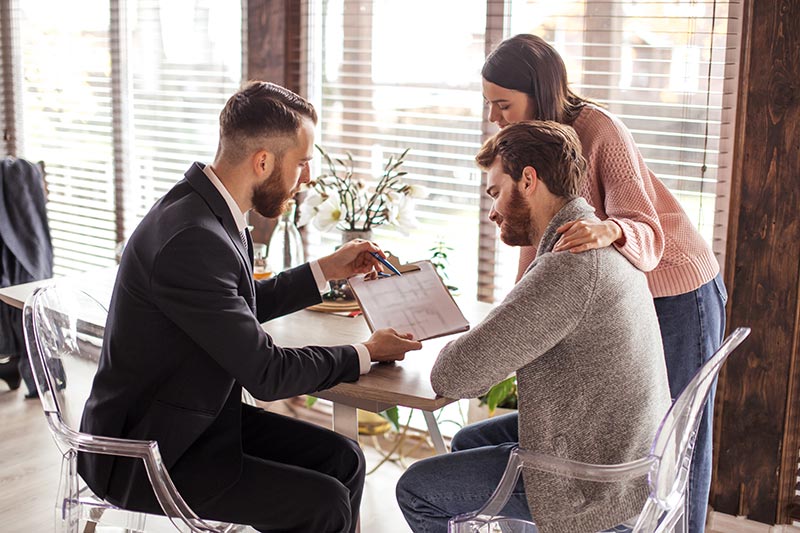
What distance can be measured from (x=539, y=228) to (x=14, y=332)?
258cm

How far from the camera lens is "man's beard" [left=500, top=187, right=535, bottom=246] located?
1855 mm

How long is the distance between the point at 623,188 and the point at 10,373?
2.74 meters

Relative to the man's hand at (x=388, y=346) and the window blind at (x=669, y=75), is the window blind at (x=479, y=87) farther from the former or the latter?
the man's hand at (x=388, y=346)

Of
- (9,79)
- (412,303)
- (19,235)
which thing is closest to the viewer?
(412,303)

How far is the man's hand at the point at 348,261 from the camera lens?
7.50 ft

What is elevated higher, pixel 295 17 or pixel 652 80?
pixel 295 17

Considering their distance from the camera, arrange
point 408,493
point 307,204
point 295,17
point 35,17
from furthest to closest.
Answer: point 35,17 → point 295,17 → point 307,204 → point 408,493

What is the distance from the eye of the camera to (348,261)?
229 centimetres

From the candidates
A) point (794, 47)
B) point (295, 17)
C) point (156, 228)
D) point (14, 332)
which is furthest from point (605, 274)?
point (14, 332)

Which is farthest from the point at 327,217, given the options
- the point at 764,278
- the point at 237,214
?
the point at 764,278

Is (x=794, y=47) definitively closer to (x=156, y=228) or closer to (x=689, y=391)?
(x=689, y=391)

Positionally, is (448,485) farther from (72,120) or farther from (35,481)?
(72,120)

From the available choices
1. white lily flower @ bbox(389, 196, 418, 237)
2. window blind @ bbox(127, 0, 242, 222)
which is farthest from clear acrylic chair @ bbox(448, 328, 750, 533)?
window blind @ bbox(127, 0, 242, 222)

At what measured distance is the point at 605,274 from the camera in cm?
171
